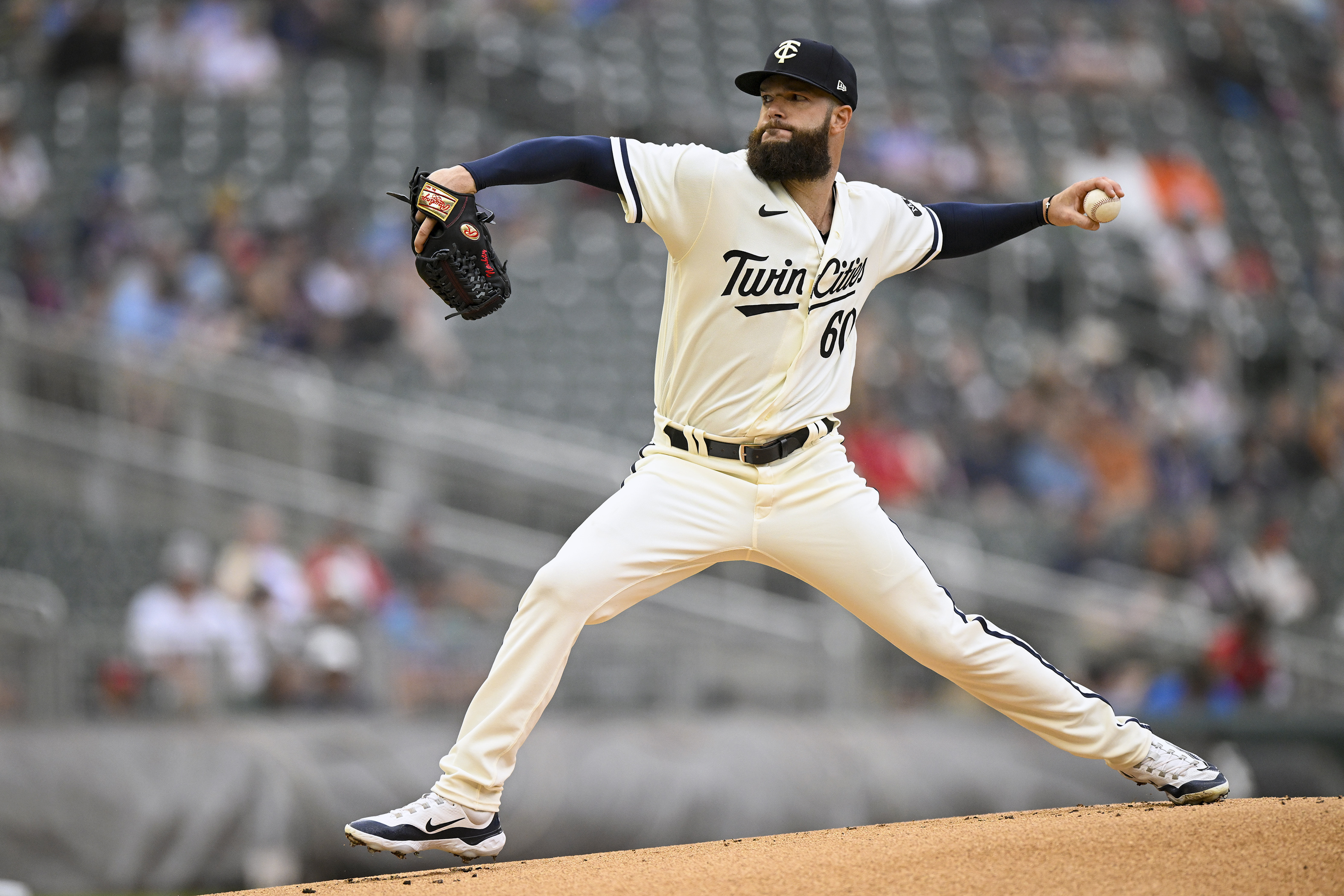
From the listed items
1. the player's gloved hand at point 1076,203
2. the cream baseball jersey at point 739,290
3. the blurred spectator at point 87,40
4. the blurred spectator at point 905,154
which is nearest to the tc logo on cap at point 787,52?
→ the cream baseball jersey at point 739,290

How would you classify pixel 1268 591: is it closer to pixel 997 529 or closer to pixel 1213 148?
pixel 997 529

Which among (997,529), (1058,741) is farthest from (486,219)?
(997,529)

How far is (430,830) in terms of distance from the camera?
3.73 metres

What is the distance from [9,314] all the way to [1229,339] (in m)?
9.54

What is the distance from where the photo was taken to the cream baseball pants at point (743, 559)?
3.72 m

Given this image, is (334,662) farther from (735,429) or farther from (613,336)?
(613,336)

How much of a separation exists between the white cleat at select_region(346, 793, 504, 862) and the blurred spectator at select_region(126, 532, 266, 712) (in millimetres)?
3306

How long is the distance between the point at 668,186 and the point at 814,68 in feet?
1.65

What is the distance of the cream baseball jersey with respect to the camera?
3.78 m

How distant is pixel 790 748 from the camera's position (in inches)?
273

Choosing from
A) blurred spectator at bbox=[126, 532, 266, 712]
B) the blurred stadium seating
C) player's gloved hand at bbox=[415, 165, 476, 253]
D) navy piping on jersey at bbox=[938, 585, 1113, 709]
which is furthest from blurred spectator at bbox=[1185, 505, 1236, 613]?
player's gloved hand at bbox=[415, 165, 476, 253]

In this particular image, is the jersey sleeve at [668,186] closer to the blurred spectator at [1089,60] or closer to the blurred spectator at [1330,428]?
the blurred spectator at [1330,428]

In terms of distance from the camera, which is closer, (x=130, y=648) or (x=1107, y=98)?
(x=130, y=648)

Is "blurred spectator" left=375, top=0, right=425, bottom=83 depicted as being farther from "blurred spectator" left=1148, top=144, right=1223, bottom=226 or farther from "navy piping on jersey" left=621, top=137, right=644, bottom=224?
"navy piping on jersey" left=621, top=137, right=644, bottom=224
